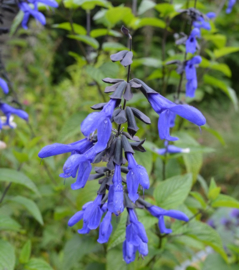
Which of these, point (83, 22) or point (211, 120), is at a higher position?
point (83, 22)

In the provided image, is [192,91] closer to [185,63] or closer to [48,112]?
[185,63]

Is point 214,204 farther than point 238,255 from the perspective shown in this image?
No

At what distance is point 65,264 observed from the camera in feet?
3.92

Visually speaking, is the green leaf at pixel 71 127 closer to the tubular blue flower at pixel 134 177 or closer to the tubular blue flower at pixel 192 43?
the tubular blue flower at pixel 192 43

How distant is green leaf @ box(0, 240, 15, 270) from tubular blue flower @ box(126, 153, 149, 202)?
1.56 ft

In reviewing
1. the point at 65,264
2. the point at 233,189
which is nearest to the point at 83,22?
the point at 233,189

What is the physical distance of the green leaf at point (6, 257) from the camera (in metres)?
0.83

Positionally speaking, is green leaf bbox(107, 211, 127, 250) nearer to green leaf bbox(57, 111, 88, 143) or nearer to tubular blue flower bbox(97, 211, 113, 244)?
tubular blue flower bbox(97, 211, 113, 244)

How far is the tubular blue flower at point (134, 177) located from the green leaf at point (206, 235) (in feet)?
1.63

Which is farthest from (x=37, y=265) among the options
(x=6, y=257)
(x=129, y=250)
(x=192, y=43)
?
(x=192, y=43)

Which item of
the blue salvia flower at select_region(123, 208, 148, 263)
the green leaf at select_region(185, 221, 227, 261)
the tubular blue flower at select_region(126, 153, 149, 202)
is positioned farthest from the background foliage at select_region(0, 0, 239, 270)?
the tubular blue flower at select_region(126, 153, 149, 202)

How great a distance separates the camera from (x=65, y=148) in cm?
64

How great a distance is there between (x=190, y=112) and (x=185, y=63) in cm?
70

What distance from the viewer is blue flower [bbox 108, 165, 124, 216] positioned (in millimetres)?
607
